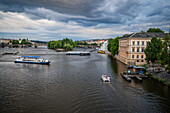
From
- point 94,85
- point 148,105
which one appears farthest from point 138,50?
point 148,105

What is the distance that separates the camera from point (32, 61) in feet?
253

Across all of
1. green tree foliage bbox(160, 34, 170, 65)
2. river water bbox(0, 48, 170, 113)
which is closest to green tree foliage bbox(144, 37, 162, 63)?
green tree foliage bbox(160, 34, 170, 65)

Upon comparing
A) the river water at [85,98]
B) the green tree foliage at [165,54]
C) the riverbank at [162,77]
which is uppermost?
the green tree foliage at [165,54]

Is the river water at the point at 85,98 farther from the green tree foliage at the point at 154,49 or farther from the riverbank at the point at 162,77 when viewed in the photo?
the green tree foliage at the point at 154,49

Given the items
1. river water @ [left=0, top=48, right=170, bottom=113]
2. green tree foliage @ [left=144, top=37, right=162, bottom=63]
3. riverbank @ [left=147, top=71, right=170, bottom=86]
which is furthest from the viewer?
green tree foliage @ [left=144, top=37, right=162, bottom=63]

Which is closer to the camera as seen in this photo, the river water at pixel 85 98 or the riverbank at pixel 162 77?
the river water at pixel 85 98

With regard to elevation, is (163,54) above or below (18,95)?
above

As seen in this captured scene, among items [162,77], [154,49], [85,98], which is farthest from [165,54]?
[85,98]

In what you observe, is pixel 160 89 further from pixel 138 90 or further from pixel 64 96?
pixel 64 96

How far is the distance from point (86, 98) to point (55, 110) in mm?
7069

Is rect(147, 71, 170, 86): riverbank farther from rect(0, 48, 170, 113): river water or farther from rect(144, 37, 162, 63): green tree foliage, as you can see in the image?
rect(144, 37, 162, 63): green tree foliage

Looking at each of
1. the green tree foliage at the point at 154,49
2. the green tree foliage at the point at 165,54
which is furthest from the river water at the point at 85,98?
the green tree foliage at the point at 154,49

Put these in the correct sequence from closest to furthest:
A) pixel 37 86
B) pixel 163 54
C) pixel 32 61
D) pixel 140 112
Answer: pixel 140 112, pixel 37 86, pixel 163 54, pixel 32 61

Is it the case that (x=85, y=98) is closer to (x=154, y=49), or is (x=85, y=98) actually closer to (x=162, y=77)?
(x=162, y=77)
